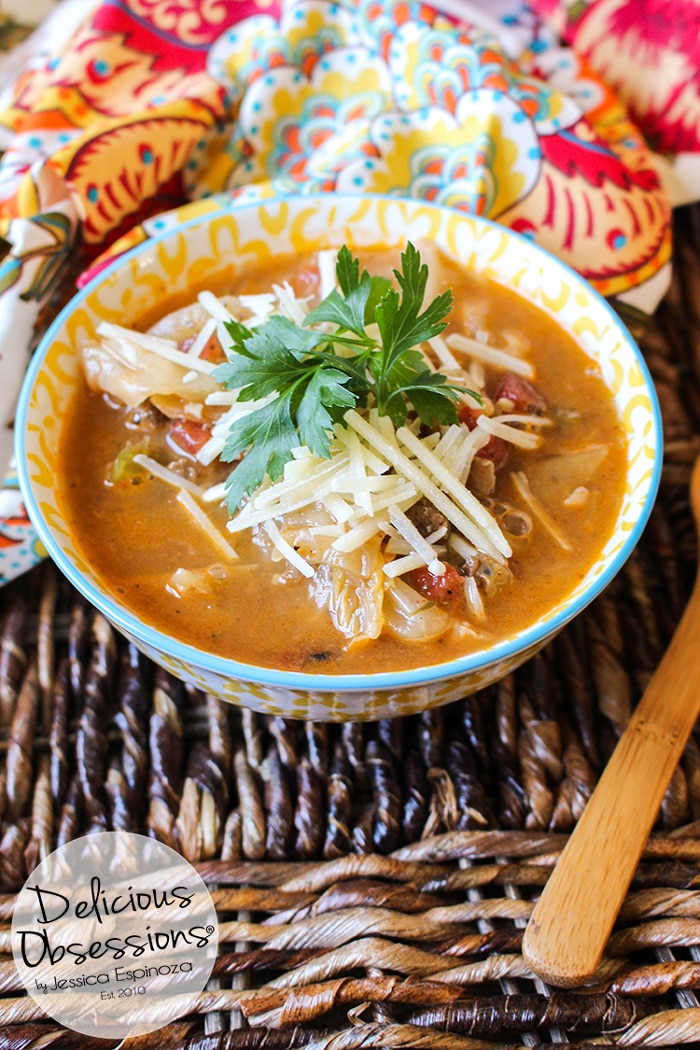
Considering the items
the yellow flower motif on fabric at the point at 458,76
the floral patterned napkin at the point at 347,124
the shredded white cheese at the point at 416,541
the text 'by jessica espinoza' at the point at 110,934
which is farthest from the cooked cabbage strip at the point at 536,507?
the yellow flower motif on fabric at the point at 458,76

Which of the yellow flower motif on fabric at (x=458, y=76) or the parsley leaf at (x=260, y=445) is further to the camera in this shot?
the yellow flower motif on fabric at (x=458, y=76)

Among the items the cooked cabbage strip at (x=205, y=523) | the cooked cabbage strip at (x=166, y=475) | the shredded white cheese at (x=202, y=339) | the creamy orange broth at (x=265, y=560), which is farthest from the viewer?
the shredded white cheese at (x=202, y=339)

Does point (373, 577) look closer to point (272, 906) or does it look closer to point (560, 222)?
point (272, 906)

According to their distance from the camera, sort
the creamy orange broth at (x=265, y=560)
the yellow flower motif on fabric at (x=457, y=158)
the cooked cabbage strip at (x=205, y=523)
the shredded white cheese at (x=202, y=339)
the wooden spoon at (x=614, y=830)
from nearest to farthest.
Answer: the wooden spoon at (x=614, y=830)
the creamy orange broth at (x=265, y=560)
the cooked cabbage strip at (x=205, y=523)
the shredded white cheese at (x=202, y=339)
the yellow flower motif on fabric at (x=457, y=158)

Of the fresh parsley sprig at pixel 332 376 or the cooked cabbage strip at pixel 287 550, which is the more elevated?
the fresh parsley sprig at pixel 332 376

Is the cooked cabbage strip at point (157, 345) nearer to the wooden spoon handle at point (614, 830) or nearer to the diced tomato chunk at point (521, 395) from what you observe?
the diced tomato chunk at point (521, 395)

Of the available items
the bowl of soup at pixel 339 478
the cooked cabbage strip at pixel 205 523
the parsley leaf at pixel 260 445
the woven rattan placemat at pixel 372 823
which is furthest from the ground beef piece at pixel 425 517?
the woven rattan placemat at pixel 372 823

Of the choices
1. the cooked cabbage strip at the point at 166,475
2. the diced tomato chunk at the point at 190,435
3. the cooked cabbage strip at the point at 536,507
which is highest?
the diced tomato chunk at the point at 190,435
